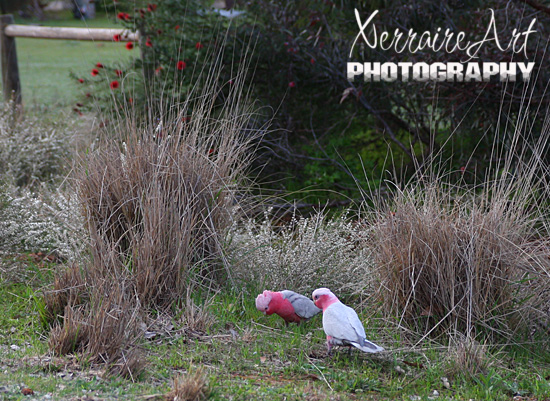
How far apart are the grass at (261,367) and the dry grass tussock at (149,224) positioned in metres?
0.18

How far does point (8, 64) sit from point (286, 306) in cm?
730

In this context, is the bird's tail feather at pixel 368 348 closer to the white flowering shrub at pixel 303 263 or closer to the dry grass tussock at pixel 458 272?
the dry grass tussock at pixel 458 272

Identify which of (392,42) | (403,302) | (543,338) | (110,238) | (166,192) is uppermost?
(392,42)

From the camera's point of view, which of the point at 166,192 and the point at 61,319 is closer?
the point at 61,319

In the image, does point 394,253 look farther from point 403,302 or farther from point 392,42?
point 392,42

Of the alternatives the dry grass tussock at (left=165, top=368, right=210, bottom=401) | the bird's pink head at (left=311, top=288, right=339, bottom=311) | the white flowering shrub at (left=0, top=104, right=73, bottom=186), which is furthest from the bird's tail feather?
Answer: the white flowering shrub at (left=0, top=104, right=73, bottom=186)

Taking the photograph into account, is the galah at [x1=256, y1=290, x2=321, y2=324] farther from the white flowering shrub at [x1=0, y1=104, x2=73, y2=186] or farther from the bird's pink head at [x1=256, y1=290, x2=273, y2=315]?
the white flowering shrub at [x1=0, y1=104, x2=73, y2=186]

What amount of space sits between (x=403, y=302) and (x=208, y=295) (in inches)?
47.2

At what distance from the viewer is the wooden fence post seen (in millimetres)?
9367

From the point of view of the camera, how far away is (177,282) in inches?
159

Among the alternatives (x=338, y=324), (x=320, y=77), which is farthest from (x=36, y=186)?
(x=338, y=324)

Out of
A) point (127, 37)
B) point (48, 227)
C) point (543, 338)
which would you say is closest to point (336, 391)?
point (543, 338)

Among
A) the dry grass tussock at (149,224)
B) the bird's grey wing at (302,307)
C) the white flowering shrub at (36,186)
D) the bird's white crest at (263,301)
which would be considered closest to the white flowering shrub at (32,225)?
the white flowering shrub at (36,186)

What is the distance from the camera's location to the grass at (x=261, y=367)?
304 cm
